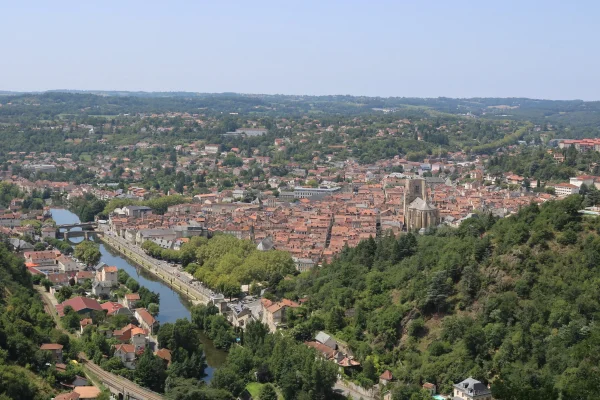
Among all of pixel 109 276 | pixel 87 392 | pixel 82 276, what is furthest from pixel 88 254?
pixel 87 392

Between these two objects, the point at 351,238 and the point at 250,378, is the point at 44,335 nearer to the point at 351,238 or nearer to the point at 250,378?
the point at 250,378

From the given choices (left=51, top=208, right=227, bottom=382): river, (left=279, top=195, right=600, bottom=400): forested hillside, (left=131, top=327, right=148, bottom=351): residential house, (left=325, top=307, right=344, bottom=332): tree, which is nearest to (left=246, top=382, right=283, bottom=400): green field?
(left=51, top=208, right=227, bottom=382): river

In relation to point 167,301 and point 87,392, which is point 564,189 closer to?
point 167,301

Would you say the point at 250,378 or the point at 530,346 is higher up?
the point at 530,346

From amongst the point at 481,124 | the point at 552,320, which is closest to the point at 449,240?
the point at 552,320

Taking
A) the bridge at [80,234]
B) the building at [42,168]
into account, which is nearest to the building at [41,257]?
the bridge at [80,234]

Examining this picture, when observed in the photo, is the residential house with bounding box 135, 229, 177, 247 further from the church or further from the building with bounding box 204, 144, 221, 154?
the building with bounding box 204, 144, 221, 154

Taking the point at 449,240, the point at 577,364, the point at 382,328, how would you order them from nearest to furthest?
1. the point at 577,364
2. the point at 382,328
3. the point at 449,240
